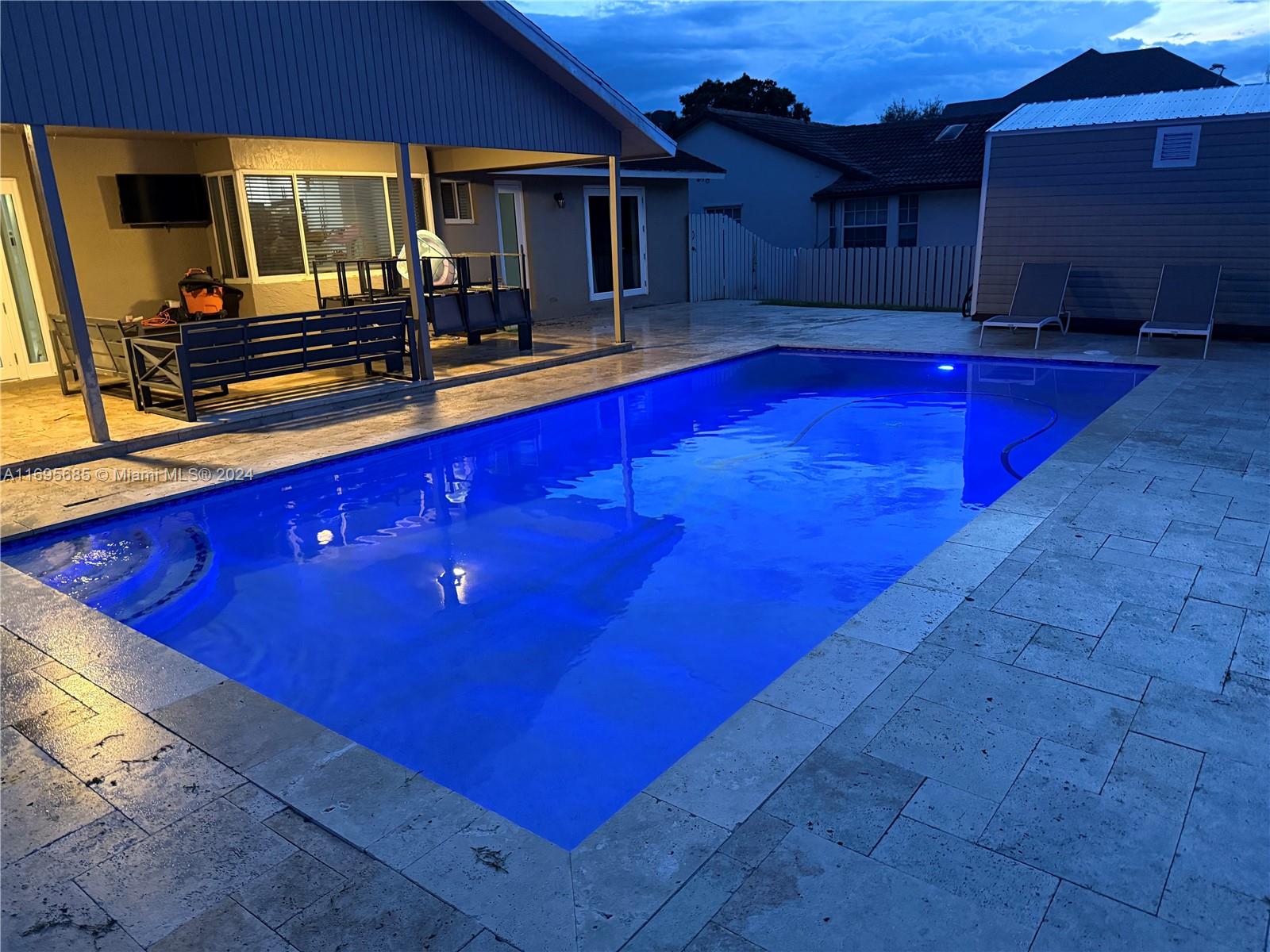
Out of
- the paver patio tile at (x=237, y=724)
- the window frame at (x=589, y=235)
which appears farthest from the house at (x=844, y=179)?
the paver patio tile at (x=237, y=724)

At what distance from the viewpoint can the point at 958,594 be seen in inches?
152

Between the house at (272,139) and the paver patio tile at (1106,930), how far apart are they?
7.36 m

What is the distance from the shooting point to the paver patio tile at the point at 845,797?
7.78 ft

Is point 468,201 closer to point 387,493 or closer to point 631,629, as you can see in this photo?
point 387,493

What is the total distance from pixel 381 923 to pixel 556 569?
10.1ft

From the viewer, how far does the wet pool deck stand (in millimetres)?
2090

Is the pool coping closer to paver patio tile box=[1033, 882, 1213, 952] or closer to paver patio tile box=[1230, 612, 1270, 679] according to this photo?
paver patio tile box=[1033, 882, 1213, 952]

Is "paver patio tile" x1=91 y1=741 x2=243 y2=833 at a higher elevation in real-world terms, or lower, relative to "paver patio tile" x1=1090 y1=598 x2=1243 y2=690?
lower

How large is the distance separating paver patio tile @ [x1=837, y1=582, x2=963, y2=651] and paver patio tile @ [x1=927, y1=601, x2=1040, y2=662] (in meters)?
0.06

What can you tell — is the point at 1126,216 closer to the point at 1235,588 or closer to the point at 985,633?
the point at 1235,588

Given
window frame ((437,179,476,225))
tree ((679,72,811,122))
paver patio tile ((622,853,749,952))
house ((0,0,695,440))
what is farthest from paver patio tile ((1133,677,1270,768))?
tree ((679,72,811,122))

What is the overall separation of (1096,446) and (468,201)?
10283mm

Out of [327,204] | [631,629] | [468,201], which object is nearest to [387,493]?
[631,629]

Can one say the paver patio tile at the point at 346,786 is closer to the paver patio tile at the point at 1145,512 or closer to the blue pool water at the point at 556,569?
the blue pool water at the point at 556,569
